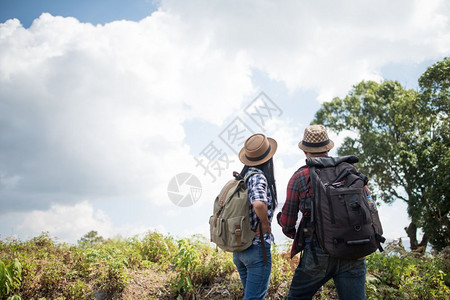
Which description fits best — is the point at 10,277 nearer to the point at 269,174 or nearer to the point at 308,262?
the point at 269,174

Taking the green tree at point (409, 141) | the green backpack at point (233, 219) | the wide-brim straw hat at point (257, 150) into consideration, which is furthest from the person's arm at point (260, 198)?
the green tree at point (409, 141)

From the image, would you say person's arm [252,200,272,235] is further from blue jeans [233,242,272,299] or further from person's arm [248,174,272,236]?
blue jeans [233,242,272,299]

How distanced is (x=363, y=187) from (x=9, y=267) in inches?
206

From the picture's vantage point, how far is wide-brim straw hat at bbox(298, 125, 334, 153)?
361 centimetres

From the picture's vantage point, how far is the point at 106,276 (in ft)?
18.1

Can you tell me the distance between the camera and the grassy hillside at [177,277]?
5285 millimetres

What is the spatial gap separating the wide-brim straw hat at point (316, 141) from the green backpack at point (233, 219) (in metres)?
0.65

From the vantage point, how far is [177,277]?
5445 mm

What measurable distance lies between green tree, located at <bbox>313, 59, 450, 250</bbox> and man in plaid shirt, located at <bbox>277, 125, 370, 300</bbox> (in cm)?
1742

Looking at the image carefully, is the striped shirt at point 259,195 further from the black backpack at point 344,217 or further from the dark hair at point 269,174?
the black backpack at point 344,217

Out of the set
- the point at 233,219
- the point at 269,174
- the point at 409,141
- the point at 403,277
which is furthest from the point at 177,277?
the point at 409,141

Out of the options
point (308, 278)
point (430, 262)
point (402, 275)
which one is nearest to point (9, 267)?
point (308, 278)

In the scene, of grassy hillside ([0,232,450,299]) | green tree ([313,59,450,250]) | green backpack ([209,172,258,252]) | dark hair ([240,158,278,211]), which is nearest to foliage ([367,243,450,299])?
grassy hillside ([0,232,450,299])

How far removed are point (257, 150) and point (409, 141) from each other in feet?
68.5
